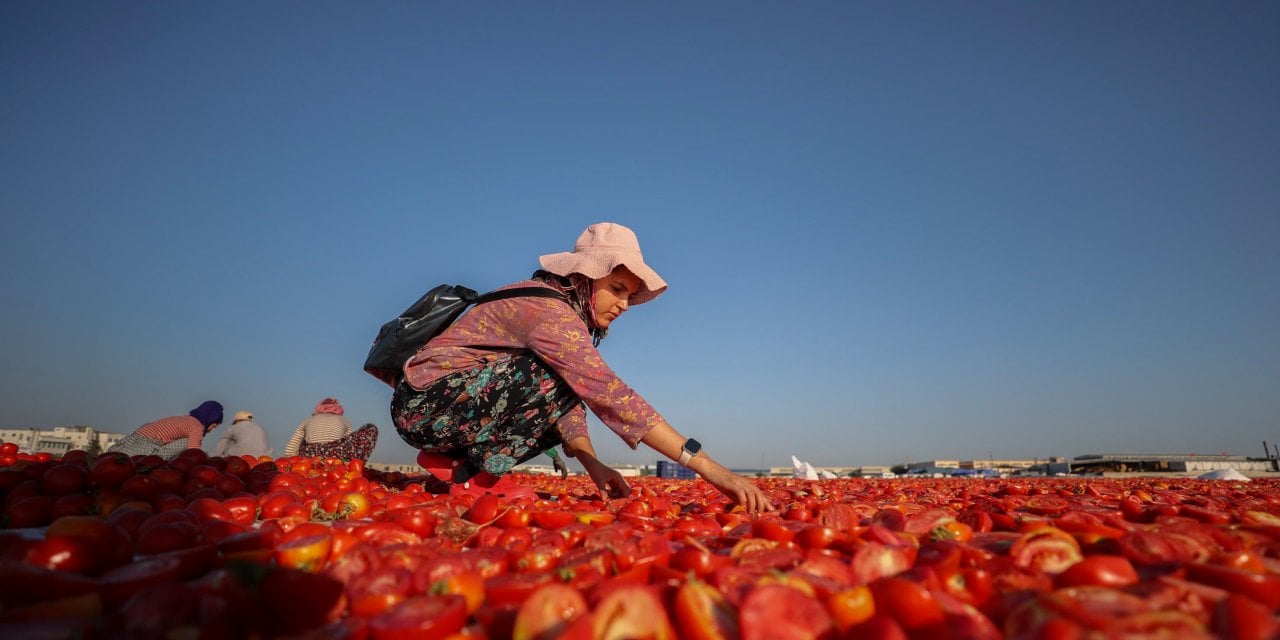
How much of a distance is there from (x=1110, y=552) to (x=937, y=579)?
2.37ft

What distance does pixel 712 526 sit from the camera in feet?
9.06

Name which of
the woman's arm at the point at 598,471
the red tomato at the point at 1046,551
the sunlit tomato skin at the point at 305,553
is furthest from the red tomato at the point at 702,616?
the woman's arm at the point at 598,471

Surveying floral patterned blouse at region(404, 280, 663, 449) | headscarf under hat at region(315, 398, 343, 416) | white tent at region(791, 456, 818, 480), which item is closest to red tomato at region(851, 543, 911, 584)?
floral patterned blouse at region(404, 280, 663, 449)

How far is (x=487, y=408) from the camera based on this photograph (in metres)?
4.17

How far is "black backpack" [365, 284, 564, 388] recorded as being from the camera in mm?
4316

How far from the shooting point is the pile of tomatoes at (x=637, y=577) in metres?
1.29

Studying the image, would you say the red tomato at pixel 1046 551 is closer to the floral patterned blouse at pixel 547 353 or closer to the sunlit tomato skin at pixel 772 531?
the sunlit tomato skin at pixel 772 531

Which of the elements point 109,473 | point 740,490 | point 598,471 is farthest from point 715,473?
point 109,473

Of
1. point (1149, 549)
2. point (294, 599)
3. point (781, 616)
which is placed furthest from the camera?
point (1149, 549)

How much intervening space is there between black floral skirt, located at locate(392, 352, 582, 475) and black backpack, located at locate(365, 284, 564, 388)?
257 mm

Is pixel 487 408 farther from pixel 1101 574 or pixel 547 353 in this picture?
pixel 1101 574

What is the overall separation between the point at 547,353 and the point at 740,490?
1.55 m

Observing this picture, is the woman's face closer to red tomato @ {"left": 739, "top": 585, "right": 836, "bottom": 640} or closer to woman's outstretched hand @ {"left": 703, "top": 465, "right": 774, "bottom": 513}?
woman's outstretched hand @ {"left": 703, "top": 465, "right": 774, "bottom": 513}

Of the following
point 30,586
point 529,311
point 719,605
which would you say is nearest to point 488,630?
point 719,605
